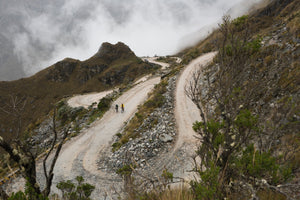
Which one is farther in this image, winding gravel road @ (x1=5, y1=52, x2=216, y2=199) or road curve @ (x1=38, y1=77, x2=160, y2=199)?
road curve @ (x1=38, y1=77, x2=160, y2=199)

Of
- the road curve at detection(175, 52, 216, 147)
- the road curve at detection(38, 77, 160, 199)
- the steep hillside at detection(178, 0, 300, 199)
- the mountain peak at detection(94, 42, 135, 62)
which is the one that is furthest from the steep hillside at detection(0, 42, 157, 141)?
the steep hillside at detection(178, 0, 300, 199)

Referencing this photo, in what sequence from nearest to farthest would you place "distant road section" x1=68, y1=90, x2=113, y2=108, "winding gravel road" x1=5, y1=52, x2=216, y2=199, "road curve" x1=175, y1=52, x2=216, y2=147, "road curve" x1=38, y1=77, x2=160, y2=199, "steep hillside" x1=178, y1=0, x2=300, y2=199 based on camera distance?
"steep hillside" x1=178, y1=0, x2=300, y2=199
"winding gravel road" x1=5, y1=52, x2=216, y2=199
"road curve" x1=38, y1=77, x2=160, y2=199
"road curve" x1=175, y1=52, x2=216, y2=147
"distant road section" x1=68, y1=90, x2=113, y2=108

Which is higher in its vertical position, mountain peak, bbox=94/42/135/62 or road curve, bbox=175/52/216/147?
mountain peak, bbox=94/42/135/62

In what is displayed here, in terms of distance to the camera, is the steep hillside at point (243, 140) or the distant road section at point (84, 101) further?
the distant road section at point (84, 101)

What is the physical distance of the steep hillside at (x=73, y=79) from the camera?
80438 mm

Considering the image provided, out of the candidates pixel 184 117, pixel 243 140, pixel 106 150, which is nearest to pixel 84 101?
pixel 106 150

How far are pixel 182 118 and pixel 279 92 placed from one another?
8.57 m

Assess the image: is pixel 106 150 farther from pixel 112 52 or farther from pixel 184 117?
pixel 112 52

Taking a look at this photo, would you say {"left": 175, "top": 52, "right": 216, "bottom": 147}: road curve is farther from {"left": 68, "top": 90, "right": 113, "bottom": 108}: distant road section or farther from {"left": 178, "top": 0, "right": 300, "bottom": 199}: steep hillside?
{"left": 68, "top": 90, "right": 113, "bottom": 108}: distant road section

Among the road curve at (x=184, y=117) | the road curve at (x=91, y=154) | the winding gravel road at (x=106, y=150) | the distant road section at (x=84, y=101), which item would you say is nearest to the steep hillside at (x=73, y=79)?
the distant road section at (x=84, y=101)

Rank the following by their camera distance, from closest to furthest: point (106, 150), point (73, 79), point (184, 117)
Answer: point (106, 150)
point (184, 117)
point (73, 79)

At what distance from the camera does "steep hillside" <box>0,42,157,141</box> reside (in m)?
80.4

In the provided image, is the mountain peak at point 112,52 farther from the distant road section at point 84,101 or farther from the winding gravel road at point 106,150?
the winding gravel road at point 106,150

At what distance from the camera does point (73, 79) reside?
90438mm
